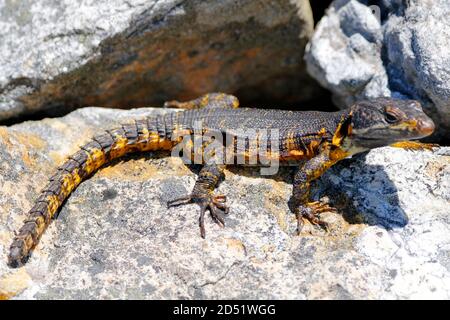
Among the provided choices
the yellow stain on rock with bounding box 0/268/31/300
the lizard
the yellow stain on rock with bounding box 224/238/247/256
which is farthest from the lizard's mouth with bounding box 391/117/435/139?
the yellow stain on rock with bounding box 0/268/31/300

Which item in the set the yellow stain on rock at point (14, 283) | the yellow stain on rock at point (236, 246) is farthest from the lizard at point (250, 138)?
the yellow stain on rock at point (236, 246)

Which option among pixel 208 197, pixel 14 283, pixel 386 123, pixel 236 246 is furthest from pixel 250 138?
pixel 14 283

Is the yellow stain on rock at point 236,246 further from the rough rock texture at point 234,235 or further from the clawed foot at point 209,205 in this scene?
the clawed foot at point 209,205

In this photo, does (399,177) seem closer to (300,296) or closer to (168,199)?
(300,296)

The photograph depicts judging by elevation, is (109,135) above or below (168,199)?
above

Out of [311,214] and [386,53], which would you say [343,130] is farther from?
[386,53]

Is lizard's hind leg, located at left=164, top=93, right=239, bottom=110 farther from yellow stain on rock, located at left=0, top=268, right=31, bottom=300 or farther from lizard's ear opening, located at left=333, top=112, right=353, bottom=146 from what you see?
yellow stain on rock, located at left=0, top=268, right=31, bottom=300

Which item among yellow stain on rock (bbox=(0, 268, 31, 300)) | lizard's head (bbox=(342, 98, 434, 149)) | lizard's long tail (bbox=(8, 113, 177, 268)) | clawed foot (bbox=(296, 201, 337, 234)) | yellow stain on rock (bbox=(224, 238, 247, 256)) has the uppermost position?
lizard's head (bbox=(342, 98, 434, 149))

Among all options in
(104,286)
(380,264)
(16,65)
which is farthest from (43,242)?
(380,264)
